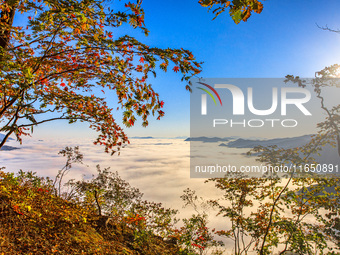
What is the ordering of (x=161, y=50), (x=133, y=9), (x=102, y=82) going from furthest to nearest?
1. (x=102, y=82)
2. (x=161, y=50)
3. (x=133, y=9)

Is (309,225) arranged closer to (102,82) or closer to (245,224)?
(245,224)

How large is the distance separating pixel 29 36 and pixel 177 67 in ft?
11.6

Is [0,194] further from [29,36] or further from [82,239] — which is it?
[29,36]

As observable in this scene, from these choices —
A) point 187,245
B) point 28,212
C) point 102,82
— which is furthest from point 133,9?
point 187,245

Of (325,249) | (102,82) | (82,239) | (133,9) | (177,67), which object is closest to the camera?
(133,9)

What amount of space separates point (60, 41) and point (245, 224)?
28.6 feet

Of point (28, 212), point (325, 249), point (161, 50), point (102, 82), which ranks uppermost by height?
point (161, 50)

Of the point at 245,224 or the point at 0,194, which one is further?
the point at 245,224

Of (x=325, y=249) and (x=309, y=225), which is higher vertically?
(x=309, y=225)

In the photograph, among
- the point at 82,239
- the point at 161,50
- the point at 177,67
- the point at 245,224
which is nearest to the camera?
the point at 161,50

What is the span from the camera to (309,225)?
7.79 metres

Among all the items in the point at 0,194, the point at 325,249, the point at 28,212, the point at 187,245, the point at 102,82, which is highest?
the point at 102,82

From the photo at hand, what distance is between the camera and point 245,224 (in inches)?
322

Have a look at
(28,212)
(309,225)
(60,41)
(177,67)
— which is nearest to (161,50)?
(177,67)
